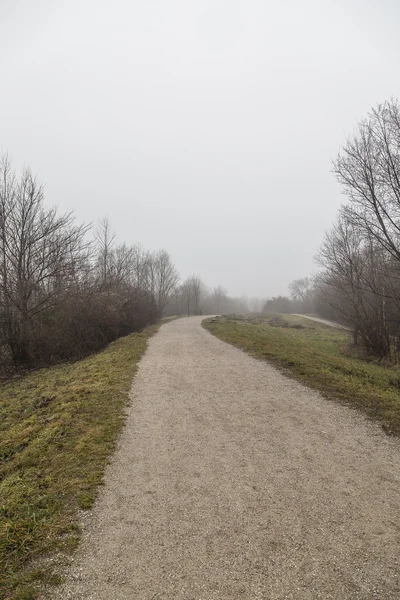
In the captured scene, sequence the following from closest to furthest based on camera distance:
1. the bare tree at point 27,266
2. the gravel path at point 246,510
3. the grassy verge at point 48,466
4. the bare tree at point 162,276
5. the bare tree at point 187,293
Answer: the gravel path at point 246,510 < the grassy verge at point 48,466 < the bare tree at point 27,266 < the bare tree at point 162,276 < the bare tree at point 187,293

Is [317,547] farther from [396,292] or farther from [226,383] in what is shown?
[396,292]

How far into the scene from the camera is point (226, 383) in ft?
31.8

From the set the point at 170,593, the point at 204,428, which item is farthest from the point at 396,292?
the point at 170,593

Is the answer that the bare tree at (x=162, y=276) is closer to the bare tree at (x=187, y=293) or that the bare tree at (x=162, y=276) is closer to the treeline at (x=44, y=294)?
the bare tree at (x=187, y=293)

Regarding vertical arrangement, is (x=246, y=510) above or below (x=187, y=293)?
below

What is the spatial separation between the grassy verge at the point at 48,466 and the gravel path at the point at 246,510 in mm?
307

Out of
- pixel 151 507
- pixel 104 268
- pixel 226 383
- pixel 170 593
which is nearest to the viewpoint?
pixel 170 593

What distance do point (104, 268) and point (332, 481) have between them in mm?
32267

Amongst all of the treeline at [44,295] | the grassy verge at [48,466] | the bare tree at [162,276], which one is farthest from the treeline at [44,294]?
the bare tree at [162,276]

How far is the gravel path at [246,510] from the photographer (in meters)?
2.91

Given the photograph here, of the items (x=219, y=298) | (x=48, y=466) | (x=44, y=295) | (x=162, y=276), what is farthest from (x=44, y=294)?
(x=219, y=298)

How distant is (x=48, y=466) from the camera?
5.18 meters

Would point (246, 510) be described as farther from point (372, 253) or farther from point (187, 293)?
point (187, 293)

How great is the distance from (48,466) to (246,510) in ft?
10.8
